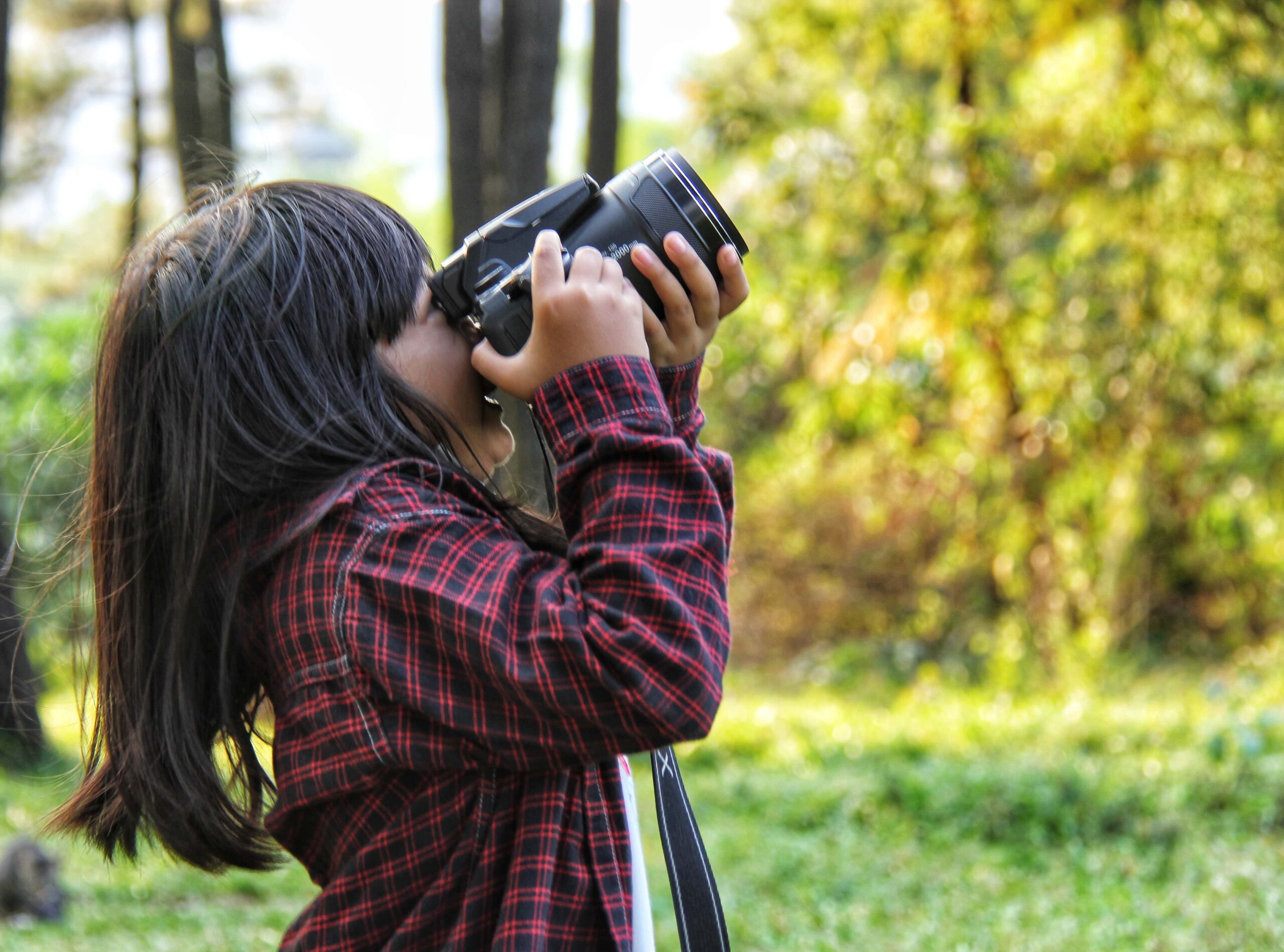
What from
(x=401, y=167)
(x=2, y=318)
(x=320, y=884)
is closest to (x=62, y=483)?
(x=2, y=318)

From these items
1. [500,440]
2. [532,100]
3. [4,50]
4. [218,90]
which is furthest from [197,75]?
[500,440]

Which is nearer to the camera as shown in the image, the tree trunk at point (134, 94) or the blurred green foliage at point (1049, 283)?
the blurred green foliage at point (1049, 283)

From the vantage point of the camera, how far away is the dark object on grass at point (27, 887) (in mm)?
2842

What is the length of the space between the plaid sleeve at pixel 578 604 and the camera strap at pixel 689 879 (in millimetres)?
187

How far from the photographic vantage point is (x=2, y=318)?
781cm

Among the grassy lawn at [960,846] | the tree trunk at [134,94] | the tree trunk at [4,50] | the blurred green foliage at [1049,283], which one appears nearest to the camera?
the grassy lawn at [960,846]

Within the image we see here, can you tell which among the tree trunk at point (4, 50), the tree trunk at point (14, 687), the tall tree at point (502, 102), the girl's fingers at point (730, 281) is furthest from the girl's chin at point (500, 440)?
the tree trunk at point (4, 50)

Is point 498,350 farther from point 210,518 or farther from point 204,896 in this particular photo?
A: point 204,896

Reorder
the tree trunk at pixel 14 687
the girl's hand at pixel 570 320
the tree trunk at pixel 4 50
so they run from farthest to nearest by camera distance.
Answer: the tree trunk at pixel 4 50
the tree trunk at pixel 14 687
the girl's hand at pixel 570 320

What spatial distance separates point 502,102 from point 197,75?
2442 mm

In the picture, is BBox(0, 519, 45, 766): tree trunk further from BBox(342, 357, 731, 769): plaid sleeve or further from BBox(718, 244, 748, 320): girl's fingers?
BBox(718, 244, 748, 320): girl's fingers

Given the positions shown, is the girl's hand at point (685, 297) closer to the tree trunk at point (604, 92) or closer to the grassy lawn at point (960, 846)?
the grassy lawn at point (960, 846)

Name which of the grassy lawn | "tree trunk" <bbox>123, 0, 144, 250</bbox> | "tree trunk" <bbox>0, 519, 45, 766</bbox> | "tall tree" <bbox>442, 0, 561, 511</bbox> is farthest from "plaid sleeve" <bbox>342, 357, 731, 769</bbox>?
"tree trunk" <bbox>123, 0, 144, 250</bbox>

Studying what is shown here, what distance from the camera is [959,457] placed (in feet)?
19.5
